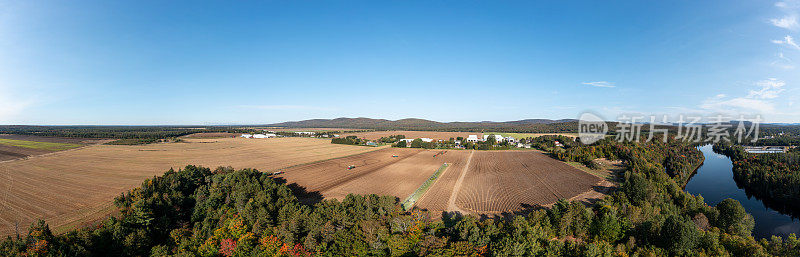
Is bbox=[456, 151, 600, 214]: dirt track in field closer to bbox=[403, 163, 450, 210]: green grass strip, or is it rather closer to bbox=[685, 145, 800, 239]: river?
bbox=[403, 163, 450, 210]: green grass strip

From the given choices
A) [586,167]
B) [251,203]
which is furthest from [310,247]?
[586,167]

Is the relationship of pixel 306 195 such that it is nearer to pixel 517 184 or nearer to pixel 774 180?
pixel 517 184

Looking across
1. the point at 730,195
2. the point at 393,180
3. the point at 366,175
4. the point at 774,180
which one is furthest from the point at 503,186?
the point at 774,180

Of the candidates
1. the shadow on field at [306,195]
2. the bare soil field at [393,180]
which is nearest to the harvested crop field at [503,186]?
the bare soil field at [393,180]

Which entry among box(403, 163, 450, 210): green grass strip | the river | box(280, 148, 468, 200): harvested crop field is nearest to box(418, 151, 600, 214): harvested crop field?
box(403, 163, 450, 210): green grass strip

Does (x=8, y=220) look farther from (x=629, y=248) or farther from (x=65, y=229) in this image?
(x=629, y=248)

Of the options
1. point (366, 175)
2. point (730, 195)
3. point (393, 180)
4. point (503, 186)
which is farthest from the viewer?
point (366, 175)
